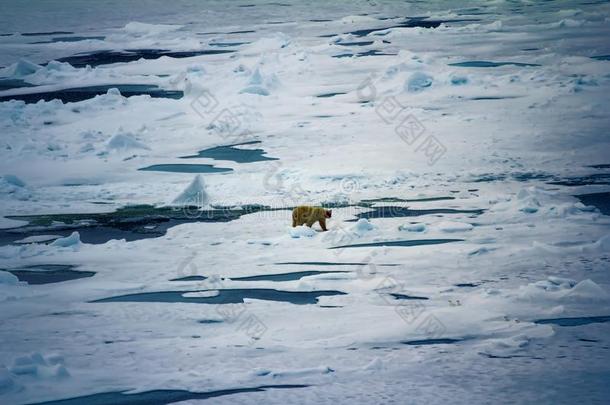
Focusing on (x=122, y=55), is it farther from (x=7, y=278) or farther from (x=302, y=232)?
(x=7, y=278)

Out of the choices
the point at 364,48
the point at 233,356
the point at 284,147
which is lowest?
the point at 233,356

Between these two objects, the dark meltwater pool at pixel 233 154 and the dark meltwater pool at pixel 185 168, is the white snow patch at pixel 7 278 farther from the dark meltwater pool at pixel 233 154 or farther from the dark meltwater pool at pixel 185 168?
the dark meltwater pool at pixel 233 154

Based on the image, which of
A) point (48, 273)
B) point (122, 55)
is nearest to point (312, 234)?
point (48, 273)

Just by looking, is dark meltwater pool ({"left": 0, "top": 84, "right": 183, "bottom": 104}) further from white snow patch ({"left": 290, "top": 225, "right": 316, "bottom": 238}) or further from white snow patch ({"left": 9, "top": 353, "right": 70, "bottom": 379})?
white snow patch ({"left": 9, "top": 353, "right": 70, "bottom": 379})

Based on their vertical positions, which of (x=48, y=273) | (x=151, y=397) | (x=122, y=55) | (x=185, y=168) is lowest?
(x=151, y=397)

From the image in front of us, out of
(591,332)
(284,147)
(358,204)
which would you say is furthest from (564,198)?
(284,147)

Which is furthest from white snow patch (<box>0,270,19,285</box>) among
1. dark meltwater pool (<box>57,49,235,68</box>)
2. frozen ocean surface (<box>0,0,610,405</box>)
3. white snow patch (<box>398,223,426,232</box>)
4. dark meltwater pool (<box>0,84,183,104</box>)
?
dark meltwater pool (<box>57,49,235,68</box>)

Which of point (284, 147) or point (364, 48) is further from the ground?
point (364, 48)

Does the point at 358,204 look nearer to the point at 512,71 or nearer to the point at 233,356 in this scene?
the point at 233,356

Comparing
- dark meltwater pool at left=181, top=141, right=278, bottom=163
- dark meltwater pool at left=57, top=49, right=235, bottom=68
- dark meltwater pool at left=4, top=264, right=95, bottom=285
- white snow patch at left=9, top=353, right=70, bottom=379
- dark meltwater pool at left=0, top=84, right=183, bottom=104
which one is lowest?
white snow patch at left=9, top=353, right=70, bottom=379
